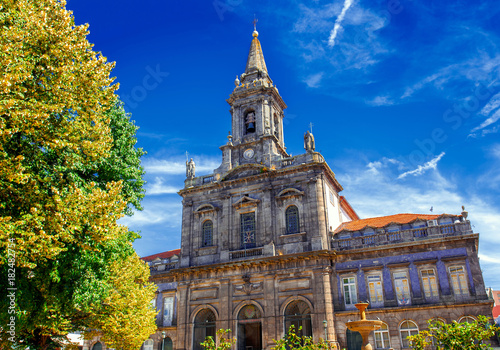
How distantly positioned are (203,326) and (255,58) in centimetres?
2372

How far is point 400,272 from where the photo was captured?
26125 millimetres

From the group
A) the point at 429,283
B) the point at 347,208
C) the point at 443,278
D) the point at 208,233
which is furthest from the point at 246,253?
the point at 443,278

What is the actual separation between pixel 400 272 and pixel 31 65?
23075mm

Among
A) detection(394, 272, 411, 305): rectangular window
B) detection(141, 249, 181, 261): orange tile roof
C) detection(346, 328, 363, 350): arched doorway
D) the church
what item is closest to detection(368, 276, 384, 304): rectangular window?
the church

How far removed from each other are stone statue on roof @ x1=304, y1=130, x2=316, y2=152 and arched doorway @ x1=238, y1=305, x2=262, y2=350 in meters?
12.0

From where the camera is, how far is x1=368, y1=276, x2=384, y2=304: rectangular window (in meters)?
26.0

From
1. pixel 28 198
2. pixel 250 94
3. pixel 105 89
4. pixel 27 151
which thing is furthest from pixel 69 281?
pixel 250 94

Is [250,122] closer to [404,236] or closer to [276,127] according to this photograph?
[276,127]

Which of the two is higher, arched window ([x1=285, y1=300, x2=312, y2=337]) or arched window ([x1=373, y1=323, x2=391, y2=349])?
arched window ([x1=285, y1=300, x2=312, y2=337])

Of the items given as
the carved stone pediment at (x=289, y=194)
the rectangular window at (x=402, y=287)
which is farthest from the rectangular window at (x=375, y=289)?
the carved stone pediment at (x=289, y=194)

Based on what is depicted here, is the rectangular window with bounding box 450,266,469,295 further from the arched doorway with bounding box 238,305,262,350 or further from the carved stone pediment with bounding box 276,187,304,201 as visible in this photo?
the arched doorway with bounding box 238,305,262,350

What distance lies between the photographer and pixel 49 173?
1329 centimetres

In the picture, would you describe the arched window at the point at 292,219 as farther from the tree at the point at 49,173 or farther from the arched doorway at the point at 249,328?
the tree at the point at 49,173

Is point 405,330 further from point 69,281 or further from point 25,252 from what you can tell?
point 25,252
